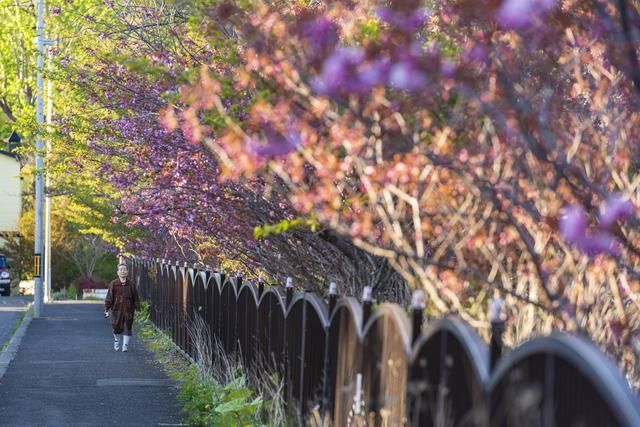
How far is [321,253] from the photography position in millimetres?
15039

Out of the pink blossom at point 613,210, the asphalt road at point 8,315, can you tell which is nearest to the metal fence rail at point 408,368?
the pink blossom at point 613,210

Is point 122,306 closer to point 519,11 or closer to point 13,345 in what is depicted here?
point 13,345

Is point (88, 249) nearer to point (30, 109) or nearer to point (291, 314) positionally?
point (30, 109)

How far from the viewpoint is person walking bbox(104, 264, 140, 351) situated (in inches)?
904

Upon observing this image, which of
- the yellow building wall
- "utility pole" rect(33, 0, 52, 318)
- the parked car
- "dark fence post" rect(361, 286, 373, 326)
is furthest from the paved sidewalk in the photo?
the yellow building wall

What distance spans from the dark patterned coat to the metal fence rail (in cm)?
728

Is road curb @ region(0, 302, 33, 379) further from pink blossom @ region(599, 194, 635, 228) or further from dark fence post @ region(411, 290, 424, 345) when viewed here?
pink blossom @ region(599, 194, 635, 228)

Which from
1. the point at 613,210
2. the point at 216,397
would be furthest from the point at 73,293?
the point at 613,210

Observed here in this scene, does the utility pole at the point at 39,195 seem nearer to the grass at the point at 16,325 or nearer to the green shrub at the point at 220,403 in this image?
the grass at the point at 16,325

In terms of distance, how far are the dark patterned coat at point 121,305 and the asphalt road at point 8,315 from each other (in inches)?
83.5

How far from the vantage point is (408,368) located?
743 centimetres

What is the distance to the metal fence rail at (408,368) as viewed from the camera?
16.0 ft

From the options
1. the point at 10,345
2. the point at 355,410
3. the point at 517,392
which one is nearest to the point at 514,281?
the point at 355,410

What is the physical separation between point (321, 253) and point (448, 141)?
290 inches
